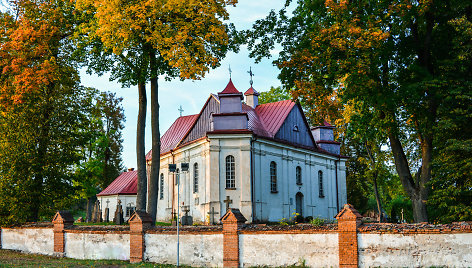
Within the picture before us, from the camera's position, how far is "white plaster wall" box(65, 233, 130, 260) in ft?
53.8

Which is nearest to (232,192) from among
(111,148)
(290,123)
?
→ (290,123)

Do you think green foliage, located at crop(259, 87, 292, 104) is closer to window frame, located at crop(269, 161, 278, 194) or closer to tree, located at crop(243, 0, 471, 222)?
window frame, located at crop(269, 161, 278, 194)

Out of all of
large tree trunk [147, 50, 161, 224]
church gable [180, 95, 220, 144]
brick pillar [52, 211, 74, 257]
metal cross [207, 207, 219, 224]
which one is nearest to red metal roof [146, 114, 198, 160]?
church gable [180, 95, 220, 144]

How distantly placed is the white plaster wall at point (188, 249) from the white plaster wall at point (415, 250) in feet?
15.6

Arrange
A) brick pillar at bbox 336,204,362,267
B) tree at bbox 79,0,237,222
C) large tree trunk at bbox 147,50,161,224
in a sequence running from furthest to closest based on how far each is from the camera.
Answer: large tree trunk at bbox 147,50,161,224
tree at bbox 79,0,237,222
brick pillar at bbox 336,204,362,267

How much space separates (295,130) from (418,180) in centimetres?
1505

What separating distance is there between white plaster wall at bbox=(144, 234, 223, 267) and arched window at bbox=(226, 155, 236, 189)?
12.5 metres

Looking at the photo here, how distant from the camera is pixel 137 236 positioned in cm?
1606

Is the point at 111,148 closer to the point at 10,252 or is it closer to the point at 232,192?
the point at 232,192

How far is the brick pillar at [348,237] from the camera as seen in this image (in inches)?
488

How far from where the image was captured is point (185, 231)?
15.3m

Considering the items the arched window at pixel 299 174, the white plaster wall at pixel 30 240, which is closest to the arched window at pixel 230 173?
the arched window at pixel 299 174

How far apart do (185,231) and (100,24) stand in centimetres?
886

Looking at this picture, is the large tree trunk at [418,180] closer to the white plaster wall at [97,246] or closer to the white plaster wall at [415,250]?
the white plaster wall at [415,250]
